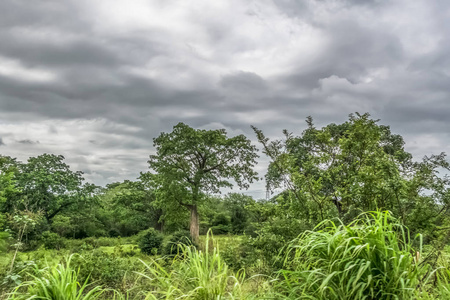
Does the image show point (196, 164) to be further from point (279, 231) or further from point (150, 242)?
point (279, 231)

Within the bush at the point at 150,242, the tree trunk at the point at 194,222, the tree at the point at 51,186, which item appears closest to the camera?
the bush at the point at 150,242

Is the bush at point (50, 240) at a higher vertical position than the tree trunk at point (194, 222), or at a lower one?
lower

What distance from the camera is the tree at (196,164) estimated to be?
54.5 feet

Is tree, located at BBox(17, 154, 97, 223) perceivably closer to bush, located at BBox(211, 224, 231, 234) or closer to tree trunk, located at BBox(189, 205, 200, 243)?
tree trunk, located at BBox(189, 205, 200, 243)

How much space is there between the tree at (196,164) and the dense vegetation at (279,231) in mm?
62

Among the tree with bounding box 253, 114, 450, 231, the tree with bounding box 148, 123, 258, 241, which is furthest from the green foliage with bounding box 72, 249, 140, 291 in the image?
the tree with bounding box 148, 123, 258, 241

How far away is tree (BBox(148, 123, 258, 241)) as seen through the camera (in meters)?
16.6

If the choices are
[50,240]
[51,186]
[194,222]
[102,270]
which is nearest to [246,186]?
[194,222]

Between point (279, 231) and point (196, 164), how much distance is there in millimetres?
12474

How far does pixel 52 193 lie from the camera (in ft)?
65.4

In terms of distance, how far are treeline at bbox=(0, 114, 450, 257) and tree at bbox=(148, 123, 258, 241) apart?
6 centimetres

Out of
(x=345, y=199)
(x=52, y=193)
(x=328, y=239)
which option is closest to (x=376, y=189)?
(x=345, y=199)

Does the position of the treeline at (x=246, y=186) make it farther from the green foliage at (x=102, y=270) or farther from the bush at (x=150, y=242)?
the bush at (x=150, y=242)

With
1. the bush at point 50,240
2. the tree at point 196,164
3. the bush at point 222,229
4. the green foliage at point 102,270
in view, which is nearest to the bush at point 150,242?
the tree at point 196,164
